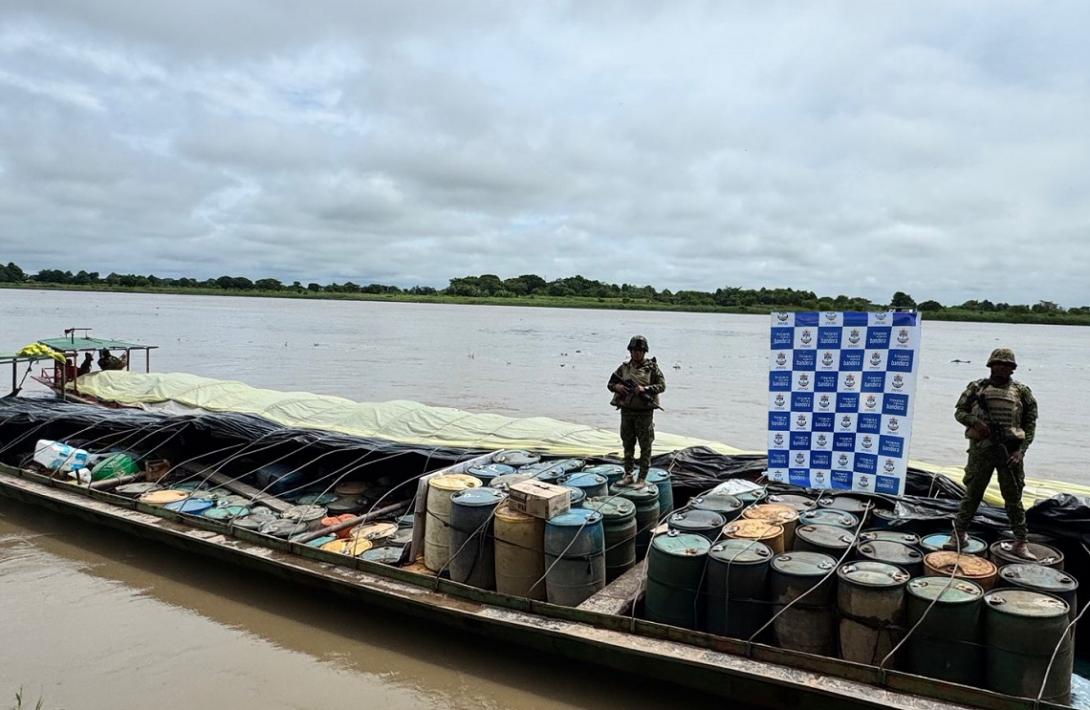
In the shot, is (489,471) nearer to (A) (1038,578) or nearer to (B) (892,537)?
(B) (892,537)

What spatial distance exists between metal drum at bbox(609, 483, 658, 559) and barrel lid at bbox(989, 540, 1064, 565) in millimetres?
2427

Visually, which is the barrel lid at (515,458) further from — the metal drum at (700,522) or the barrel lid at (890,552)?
the barrel lid at (890,552)

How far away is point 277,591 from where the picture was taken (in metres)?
6.77

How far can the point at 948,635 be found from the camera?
13.5 feet

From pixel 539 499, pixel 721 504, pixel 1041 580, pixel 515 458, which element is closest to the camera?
pixel 1041 580

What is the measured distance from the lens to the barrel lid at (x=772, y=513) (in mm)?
5441

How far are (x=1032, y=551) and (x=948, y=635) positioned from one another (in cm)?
129

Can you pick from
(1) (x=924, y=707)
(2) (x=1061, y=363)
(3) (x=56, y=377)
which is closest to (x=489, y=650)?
(1) (x=924, y=707)

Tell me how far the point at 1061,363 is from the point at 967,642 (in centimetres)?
4156

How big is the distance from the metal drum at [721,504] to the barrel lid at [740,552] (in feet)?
2.61

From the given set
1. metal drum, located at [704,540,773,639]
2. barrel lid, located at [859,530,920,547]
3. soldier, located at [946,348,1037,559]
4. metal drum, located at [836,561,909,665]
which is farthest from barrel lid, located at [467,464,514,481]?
soldier, located at [946,348,1037,559]

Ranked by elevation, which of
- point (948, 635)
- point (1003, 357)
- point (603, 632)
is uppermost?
point (1003, 357)

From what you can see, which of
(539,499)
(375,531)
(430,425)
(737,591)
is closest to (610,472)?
(539,499)

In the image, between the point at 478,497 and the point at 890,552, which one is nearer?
the point at 890,552
